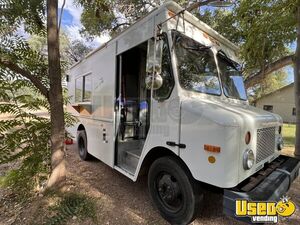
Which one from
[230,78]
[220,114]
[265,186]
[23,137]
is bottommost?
[265,186]

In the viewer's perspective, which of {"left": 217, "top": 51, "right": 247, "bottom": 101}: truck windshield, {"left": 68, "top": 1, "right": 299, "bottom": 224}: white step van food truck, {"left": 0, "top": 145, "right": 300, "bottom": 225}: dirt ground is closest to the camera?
{"left": 68, "top": 1, "right": 299, "bottom": 224}: white step van food truck

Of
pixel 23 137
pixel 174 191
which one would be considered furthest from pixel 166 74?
pixel 23 137

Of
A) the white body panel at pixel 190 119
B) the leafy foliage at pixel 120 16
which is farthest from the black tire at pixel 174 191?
the leafy foliage at pixel 120 16

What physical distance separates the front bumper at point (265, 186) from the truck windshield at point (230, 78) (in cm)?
129

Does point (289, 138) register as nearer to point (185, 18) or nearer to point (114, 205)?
point (185, 18)

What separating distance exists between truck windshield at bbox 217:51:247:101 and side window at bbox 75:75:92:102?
3.11 metres

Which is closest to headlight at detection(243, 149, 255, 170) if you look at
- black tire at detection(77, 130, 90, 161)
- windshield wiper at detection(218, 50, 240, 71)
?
windshield wiper at detection(218, 50, 240, 71)

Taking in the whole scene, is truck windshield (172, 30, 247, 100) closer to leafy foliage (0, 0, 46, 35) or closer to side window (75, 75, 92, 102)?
leafy foliage (0, 0, 46, 35)

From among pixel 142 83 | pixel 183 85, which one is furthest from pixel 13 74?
pixel 183 85

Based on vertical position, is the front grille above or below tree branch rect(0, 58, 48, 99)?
below

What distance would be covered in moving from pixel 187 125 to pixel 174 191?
3.08 feet

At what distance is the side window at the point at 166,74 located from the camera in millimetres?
2820

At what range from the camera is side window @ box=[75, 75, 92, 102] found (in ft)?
17.1

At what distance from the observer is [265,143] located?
2732mm
